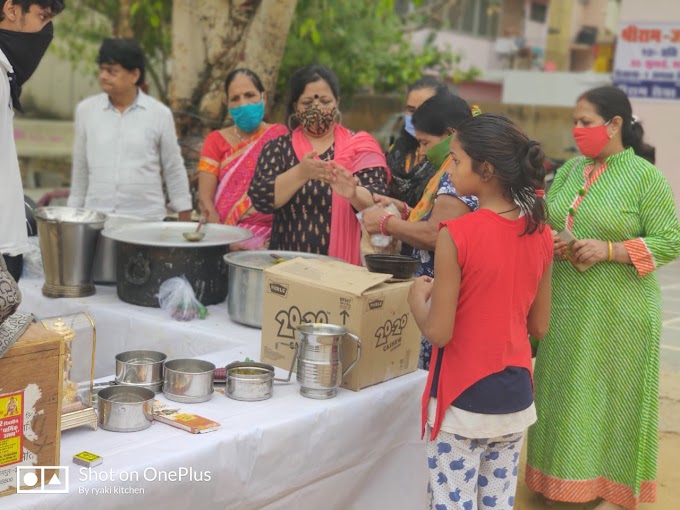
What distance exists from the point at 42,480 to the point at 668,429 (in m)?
3.71

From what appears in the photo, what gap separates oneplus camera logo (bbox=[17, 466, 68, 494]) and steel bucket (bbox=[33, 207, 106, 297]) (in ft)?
5.35

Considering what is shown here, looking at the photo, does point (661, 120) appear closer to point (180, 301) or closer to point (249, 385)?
point (180, 301)

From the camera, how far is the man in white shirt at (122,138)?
4090 mm

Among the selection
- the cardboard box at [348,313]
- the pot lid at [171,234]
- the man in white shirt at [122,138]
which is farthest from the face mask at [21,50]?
the man in white shirt at [122,138]

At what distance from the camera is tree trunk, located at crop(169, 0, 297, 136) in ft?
18.5

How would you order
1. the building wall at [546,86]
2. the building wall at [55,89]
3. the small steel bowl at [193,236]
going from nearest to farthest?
the small steel bowl at [193,236], the building wall at [55,89], the building wall at [546,86]

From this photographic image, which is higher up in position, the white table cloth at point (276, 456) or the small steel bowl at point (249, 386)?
Result: the small steel bowl at point (249, 386)

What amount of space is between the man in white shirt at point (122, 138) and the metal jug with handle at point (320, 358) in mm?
2054

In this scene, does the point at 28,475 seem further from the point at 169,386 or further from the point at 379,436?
the point at 379,436

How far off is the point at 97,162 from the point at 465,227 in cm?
261

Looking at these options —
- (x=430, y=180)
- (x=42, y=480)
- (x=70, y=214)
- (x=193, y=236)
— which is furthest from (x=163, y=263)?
(x=42, y=480)

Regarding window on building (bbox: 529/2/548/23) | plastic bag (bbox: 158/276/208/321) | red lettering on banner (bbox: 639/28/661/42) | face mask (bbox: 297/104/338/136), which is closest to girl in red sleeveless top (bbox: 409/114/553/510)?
plastic bag (bbox: 158/276/208/321)

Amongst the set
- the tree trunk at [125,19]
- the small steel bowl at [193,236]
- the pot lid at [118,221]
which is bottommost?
the pot lid at [118,221]

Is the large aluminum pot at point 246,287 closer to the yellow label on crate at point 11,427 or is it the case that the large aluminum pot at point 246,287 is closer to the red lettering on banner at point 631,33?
the yellow label on crate at point 11,427
